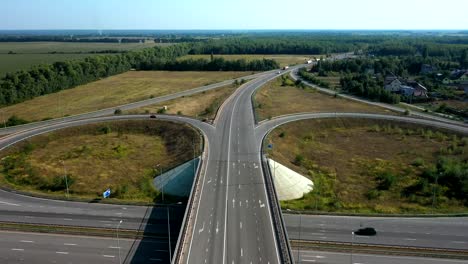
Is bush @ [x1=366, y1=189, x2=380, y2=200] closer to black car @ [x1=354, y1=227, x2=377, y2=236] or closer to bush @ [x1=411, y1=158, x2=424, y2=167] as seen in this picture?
black car @ [x1=354, y1=227, x2=377, y2=236]

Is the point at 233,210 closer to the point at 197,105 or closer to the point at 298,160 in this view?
the point at 298,160

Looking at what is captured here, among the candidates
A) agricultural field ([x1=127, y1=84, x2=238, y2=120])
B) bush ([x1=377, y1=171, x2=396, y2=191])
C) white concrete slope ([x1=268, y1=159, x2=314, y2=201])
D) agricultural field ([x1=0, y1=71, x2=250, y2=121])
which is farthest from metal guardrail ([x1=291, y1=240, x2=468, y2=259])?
agricultural field ([x1=0, y1=71, x2=250, y2=121])

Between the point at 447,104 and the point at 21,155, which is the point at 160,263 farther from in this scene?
the point at 447,104

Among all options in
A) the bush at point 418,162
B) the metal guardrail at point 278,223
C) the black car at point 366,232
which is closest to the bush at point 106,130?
the metal guardrail at point 278,223

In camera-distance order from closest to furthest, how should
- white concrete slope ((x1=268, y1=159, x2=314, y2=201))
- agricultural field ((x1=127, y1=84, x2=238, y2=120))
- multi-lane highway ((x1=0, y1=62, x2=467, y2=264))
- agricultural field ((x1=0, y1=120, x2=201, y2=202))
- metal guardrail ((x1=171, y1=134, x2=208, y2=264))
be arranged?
metal guardrail ((x1=171, y1=134, x2=208, y2=264)), multi-lane highway ((x1=0, y1=62, x2=467, y2=264)), white concrete slope ((x1=268, y1=159, x2=314, y2=201)), agricultural field ((x1=0, y1=120, x2=201, y2=202)), agricultural field ((x1=127, y1=84, x2=238, y2=120))

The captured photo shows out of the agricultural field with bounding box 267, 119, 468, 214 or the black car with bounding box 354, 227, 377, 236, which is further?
the agricultural field with bounding box 267, 119, 468, 214
